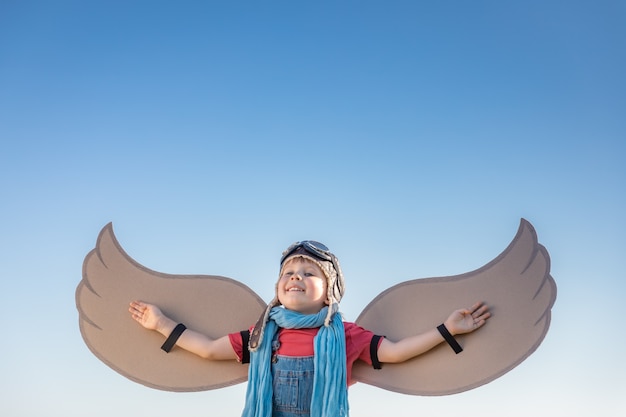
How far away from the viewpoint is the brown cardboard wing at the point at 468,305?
3438mm

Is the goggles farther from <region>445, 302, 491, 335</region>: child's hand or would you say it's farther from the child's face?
<region>445, 302, 491, 335</region>: child's hand

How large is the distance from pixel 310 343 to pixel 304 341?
34 millimetres

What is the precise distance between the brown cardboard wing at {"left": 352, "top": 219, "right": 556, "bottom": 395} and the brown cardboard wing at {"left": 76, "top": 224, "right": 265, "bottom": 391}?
713 millimetres

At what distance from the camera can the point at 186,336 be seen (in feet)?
11.9

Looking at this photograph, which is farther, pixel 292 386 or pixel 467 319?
pixel 467 319

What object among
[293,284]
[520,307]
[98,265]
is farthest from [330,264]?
[98,265]

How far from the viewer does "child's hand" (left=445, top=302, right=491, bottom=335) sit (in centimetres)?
347

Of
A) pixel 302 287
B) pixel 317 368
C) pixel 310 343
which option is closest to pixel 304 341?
pixel 310 343

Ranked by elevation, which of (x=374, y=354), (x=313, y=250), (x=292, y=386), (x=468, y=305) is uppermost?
(x=313, y=250)

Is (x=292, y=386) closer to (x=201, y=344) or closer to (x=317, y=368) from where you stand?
(x=317, y=368)

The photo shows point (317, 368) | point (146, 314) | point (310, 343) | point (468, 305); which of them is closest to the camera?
point (317, 368)

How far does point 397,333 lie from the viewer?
361 cm

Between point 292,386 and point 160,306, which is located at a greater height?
point 160,306

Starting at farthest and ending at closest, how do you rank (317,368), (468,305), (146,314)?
(146,314) → (468,305) → (317,368)
